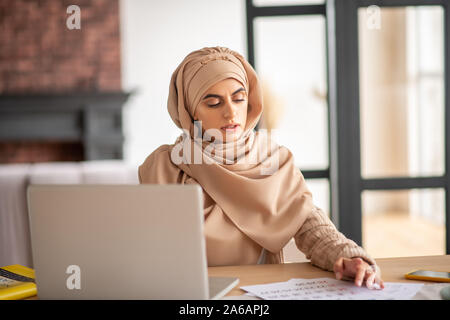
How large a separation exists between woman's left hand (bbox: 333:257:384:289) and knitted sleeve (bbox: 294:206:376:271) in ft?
0.10

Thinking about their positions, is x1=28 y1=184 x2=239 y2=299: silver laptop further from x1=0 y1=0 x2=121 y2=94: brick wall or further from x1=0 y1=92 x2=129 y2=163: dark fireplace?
x1=0 y1=0 x2=121 y2=94: brick wall

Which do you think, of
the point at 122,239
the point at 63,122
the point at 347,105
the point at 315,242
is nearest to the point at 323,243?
the point at 315,242

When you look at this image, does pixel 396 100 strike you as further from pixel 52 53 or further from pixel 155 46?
pixel 52 53

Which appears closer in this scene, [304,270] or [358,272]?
[358,272]

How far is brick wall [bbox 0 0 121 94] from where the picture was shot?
599 cm

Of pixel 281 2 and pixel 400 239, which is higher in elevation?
pixel 281 2

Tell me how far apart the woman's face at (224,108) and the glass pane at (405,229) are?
190cm

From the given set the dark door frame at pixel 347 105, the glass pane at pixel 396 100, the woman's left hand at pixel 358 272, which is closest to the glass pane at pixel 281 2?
the dark door frame at pixel 347 105

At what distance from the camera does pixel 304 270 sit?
44.6 inches

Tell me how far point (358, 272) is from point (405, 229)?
3467mm

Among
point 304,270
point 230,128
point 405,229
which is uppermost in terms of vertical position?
point 230,128

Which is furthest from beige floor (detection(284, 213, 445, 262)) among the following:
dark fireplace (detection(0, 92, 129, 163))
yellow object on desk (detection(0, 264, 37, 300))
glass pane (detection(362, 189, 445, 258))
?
dark fireplace (detection(0, 92, 129, 163))

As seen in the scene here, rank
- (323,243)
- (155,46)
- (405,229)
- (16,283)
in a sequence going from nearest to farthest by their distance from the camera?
(16,283) < (323,243) < (405,229) < (155,46)

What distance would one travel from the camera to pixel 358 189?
9.78 feet
